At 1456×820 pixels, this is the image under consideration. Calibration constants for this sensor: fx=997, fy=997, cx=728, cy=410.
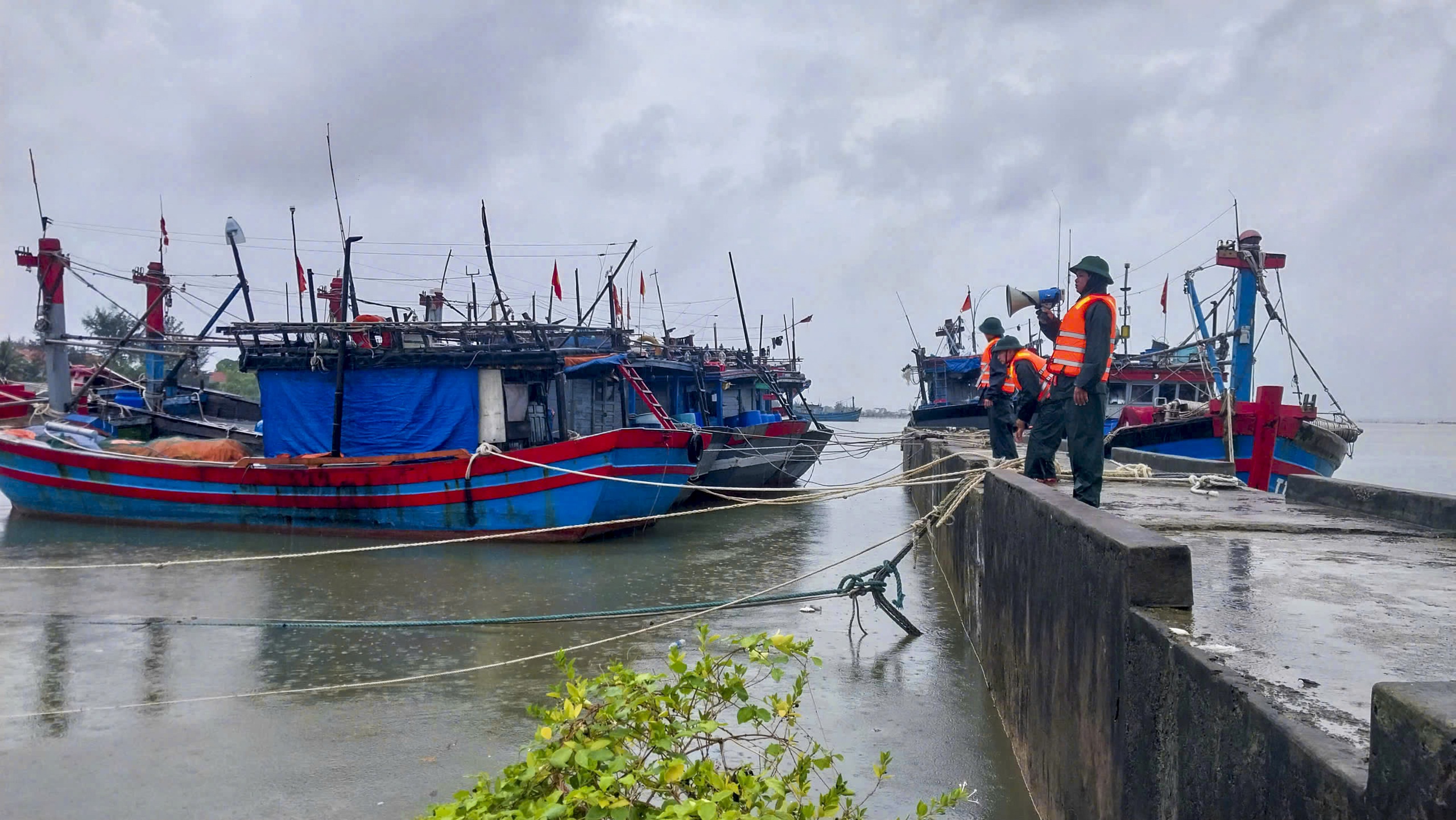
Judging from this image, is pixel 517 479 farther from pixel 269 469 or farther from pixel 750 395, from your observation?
pixel 750 395

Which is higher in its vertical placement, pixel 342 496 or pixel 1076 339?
pixel 1076 339

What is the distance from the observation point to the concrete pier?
1.83m

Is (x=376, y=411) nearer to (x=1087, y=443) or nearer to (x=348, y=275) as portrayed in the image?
(x=348, y=275)

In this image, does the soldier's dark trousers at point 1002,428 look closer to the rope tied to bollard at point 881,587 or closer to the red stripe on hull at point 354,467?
the rope tied to bollard at point 881,587

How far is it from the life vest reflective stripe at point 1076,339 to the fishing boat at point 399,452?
28.2 ft

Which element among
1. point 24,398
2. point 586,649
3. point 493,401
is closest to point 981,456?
point 586,649

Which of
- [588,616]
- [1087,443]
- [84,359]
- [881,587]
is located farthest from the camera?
[84,359]

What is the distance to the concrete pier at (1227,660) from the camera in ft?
6.01

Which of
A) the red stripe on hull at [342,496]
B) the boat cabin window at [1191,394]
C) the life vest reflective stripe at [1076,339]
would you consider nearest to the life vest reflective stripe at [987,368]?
the life vest reflective stripe at [1076,339]

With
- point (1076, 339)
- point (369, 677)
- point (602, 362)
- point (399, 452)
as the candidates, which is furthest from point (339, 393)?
point (1076, 339)

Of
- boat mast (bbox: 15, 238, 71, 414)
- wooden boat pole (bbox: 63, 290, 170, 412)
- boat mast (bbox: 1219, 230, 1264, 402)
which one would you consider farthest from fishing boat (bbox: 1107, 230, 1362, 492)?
boat mast (bbox: 15, 238, 71, 414)

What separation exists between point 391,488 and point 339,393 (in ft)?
6.27

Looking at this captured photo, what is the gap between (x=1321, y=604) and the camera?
144 inches

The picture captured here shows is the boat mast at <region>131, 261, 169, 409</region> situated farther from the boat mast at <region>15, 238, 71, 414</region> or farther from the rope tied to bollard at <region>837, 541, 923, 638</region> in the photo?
the rope tied to bollard at <region>837, 541, 923, 638</region>
